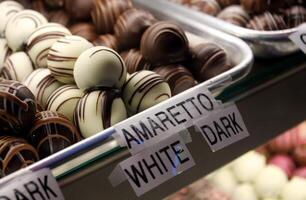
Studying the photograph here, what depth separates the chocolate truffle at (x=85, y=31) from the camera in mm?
1030

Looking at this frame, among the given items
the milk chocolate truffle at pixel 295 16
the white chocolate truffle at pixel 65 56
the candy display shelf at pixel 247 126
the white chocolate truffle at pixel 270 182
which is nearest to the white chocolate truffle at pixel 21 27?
the white chocolate truffle at pixel 65 56

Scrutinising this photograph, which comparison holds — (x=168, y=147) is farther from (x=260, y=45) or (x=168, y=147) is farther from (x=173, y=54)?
(x=260, y=45)

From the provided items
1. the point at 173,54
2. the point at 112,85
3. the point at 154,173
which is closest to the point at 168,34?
the point at 173,54

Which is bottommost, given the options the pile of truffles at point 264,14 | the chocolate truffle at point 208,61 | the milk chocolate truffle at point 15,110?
the pile of truffles at point 264,14

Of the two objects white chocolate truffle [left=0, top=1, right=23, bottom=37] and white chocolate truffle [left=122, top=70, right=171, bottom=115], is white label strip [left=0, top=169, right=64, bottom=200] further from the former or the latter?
white chocolate truffle [left=0, top=1, right=23, bottom=37]

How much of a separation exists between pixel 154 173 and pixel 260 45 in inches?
15.0

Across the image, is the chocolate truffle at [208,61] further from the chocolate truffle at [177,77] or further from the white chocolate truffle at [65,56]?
the white chocolate truffle at [65,56]

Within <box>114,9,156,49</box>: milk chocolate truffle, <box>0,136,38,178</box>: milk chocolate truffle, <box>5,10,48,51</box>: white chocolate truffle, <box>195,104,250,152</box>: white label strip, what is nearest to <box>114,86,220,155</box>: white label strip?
<box>195,104,250,152</box>: white label strip

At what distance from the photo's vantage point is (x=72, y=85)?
831 mm

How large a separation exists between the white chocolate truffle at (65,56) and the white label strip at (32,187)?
8.7 inches

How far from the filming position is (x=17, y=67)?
0.90 m

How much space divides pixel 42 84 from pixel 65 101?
0.24 feet

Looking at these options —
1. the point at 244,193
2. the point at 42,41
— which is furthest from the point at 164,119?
the point at 244,193

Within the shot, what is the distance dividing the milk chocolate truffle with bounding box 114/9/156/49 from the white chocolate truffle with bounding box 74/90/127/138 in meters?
0.22
